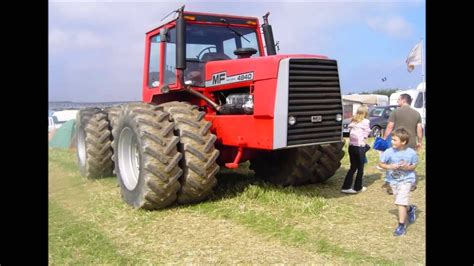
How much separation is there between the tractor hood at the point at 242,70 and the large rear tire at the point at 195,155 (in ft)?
2.02

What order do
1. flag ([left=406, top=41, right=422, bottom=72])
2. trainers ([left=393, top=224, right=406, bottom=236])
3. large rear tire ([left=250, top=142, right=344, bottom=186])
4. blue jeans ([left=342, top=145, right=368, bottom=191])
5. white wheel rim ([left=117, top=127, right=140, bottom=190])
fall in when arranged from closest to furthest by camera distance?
flag ([left=406, top=41, right=422, bottom=72]) → trainers ([left=393, top=224, right=406, bottom=236]) → white wheel rim ([left=117, top=127, right=140, bottom=190]) → large rear tire ([left=250, top=142, right=344, bottom=186]) → blue jeans ([left=342, top=145, right=368, bottom=191])

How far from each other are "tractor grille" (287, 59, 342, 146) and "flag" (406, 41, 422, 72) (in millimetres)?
1236

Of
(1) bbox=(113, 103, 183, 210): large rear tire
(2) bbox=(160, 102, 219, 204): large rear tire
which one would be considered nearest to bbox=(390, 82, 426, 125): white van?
(2) bbox=(160, 102, 219, 204): large rear tire

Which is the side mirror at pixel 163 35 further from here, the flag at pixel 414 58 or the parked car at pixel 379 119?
the parked car at pixel 379 119

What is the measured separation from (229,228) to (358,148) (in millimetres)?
2641

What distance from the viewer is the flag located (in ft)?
9.64

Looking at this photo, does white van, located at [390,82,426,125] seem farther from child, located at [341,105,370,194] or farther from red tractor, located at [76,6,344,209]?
red tractor, located at [76,6,344,209]
